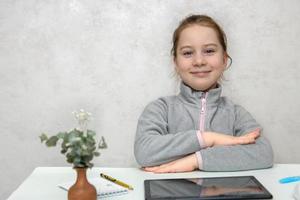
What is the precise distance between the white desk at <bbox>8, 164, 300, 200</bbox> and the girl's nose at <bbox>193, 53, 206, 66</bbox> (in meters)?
0.38

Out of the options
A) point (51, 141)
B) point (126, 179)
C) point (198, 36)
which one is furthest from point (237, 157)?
point (51, 141)

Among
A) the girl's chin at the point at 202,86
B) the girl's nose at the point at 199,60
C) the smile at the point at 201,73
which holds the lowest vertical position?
the girl's chin at the point at 202,86

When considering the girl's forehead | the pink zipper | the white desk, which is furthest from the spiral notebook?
the girl's forehead

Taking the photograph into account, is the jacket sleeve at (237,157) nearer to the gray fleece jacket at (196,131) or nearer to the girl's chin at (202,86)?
the gray fleece jacket at (196,131)

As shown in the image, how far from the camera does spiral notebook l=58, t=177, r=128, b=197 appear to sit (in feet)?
2.51

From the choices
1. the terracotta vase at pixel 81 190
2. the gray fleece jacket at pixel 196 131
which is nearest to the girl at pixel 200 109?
the gray fleece jacket at pixel 196 131

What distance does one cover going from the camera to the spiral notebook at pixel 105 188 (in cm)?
77

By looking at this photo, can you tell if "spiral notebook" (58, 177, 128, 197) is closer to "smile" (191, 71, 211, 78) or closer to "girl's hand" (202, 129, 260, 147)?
"girl's hand" (202, 129, 260, 147)

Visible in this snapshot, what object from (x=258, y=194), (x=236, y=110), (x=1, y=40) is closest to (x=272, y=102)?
(x=236, y=110)

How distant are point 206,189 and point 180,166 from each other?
A: 0.77ft

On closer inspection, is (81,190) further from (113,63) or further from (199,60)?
(113,63)

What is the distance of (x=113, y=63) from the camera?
1.45m

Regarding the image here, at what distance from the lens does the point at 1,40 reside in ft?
4.73

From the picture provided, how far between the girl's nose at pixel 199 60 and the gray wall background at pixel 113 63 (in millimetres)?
228
